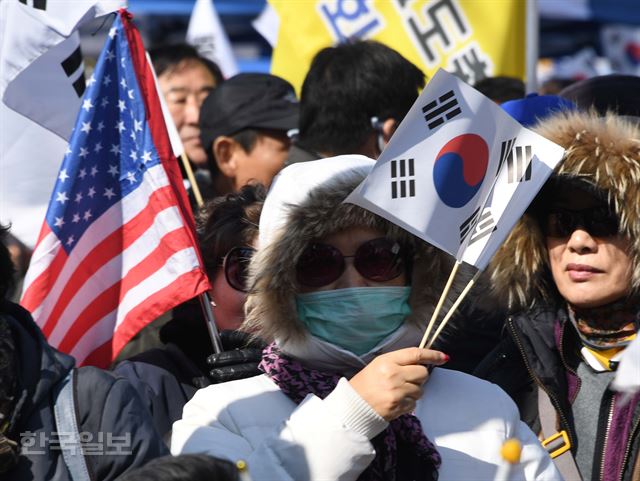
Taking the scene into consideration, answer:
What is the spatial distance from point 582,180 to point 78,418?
165 centimetres

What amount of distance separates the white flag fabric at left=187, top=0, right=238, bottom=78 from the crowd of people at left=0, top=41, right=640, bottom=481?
354cm

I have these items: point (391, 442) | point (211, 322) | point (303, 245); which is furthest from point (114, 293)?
point (391, 442)

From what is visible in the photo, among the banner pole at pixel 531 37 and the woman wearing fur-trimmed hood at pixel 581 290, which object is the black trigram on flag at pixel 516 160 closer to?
the woman wearing fur-trimmed hood at pixel 581 290

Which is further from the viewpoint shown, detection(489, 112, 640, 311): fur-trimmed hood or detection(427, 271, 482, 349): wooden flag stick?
detection(489, 112, 640, 311): fur-trimmed hood

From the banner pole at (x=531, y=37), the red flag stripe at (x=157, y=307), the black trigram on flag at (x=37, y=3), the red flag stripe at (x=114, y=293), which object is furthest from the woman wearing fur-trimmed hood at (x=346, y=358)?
the banner pole at (x=531, y=37)

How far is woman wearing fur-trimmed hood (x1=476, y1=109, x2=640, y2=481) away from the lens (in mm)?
3670

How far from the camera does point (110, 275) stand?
4102 mm

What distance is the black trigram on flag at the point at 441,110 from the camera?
10.2ft

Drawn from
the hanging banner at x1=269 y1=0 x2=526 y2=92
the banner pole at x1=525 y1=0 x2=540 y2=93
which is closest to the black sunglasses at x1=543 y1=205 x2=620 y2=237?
the banner pole at x1=525 y1=0 x2=540 y2=93

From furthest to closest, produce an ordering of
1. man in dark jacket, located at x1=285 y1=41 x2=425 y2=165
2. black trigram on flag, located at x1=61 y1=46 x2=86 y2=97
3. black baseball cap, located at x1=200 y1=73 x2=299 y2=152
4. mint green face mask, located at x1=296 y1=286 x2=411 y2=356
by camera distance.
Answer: black baseball cap, located at x1=200 y1=73 x2=299 y2=152 → man in dark jacket, located at x1=285 y1=41 x2=425 y2=165 → black trigram on flag, located at x1=61 y1=46 x2=86 y2=97 → mint green face mask, located at x1=296 y1=286 x2=411 y2=356

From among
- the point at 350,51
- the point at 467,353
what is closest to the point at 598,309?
the point at 467,353

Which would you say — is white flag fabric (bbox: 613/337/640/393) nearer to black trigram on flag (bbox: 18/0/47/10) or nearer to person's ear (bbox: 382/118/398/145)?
person's ear (bbox: 382/118/398/145)

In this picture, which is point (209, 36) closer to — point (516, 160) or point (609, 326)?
point (609, 326)

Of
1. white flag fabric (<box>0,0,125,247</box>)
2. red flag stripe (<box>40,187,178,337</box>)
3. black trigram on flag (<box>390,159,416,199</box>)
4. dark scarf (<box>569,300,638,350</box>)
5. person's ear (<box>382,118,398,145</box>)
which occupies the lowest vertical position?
dark scarf (<box>569,300,638,350</box>)
